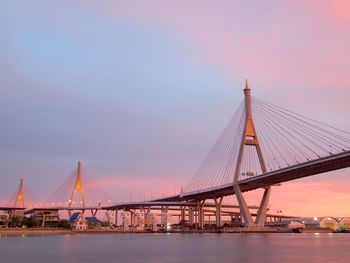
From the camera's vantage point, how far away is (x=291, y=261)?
26.2m

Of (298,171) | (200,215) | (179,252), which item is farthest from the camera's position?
(200,215)

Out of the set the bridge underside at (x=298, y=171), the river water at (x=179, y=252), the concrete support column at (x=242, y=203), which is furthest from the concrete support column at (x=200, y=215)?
the river water at (x=179, y=252)

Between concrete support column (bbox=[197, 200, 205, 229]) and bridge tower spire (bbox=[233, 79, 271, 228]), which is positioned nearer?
bridge tower spire (bbox=[233, 79, 271, 228])

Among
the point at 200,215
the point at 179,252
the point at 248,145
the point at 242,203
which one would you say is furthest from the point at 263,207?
the point at 179,252

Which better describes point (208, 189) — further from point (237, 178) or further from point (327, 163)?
point (327, 163)

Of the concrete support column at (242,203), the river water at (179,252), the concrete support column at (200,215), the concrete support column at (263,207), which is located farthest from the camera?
the concrete support column at (200,215)

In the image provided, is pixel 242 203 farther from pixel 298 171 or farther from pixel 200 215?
pixel 200 215

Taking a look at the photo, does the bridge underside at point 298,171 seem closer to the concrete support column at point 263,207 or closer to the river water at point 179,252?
the concrete support column at point 263,207

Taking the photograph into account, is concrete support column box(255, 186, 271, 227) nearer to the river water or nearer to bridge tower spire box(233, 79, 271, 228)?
bridge tower spire box(233, 79, 271, 228)

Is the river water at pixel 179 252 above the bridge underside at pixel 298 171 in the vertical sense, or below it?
below

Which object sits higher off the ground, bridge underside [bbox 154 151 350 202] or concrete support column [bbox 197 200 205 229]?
bridge underside [bbox 154 151 350 202]

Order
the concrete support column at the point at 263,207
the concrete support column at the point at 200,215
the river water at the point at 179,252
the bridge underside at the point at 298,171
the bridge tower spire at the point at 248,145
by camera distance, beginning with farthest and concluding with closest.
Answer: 1. the concrete support column at the point at 200,215
2. the concrete support column at the point at 263,207
3. the bridge tower spire at the point at 248,145
4. the bridge underside at the point at 298,171
5. the river water at the point at 179,252

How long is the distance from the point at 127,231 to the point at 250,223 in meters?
41.0

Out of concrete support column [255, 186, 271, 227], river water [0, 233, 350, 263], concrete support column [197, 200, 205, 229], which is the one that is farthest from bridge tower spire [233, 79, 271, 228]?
concrete support column [197, 200, 205, 229]
